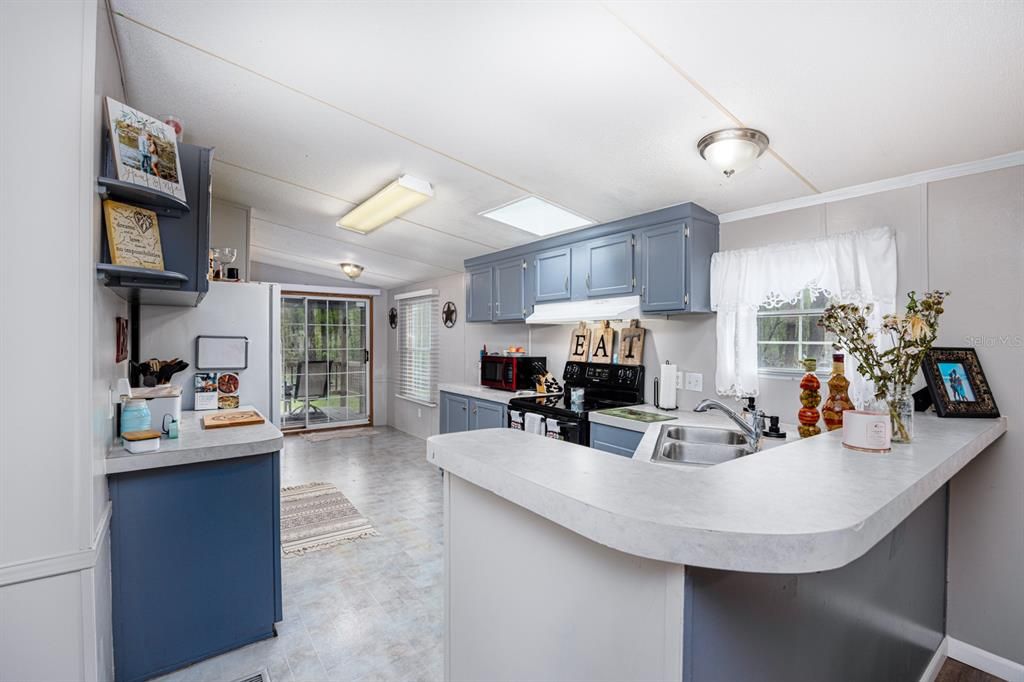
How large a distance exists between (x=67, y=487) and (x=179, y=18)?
5.35 feet

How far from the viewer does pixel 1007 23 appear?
1.31m

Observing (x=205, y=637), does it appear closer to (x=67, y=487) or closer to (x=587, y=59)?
(x=67, y=487)

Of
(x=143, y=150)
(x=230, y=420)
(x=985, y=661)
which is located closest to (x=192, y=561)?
(x=230, y=420)

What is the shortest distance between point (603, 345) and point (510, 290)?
1082 mm

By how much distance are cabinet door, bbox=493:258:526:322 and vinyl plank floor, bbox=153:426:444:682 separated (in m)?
1.79

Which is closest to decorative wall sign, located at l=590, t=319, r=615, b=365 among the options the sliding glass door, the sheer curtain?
the sheer curtain

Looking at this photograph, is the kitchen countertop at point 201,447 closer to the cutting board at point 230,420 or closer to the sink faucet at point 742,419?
the cutting board at point 230,420

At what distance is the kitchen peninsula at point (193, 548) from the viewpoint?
1853 mm

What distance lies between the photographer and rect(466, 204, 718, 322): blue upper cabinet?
2.95 m

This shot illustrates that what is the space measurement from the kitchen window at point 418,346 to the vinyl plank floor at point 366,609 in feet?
7.27

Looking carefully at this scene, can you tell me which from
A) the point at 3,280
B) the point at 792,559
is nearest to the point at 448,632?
the point at 792,559

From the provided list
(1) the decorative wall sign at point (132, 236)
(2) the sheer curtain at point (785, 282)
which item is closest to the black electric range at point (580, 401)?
(2) the sheer curtain at point (785, 282)

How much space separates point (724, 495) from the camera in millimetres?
878

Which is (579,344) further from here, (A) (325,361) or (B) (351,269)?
(A) (325,361)
